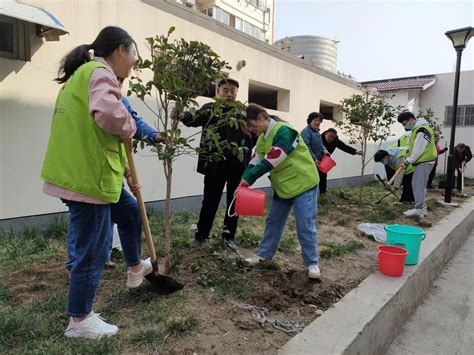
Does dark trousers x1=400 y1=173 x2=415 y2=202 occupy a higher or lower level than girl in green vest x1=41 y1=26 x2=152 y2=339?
lower

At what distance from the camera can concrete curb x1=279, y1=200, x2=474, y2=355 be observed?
2.04 meters

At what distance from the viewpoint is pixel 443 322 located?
10.2ft

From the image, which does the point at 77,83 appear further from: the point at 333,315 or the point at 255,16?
the point at 255,16

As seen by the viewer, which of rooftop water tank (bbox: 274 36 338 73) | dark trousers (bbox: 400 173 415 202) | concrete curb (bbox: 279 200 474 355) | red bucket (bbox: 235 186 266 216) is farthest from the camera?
rooftop water tank (bbox: 274 36 338 73)

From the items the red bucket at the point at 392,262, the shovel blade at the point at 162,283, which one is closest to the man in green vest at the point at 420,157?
the red bucket at the point at 392,262

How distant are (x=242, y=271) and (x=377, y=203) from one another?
4890 mm

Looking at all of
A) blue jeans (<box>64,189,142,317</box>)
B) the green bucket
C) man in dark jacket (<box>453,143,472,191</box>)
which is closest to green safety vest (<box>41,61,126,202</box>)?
blue jeans (<box>64,189,142,317</box>)

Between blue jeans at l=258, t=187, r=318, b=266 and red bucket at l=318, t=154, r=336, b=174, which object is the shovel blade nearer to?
blue jeans at l=258, t=187, r=318, b=266

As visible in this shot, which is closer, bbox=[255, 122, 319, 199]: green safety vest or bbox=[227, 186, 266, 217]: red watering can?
bbox=[227, 186, 266, 217]: red watering can

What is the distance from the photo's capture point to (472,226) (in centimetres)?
668

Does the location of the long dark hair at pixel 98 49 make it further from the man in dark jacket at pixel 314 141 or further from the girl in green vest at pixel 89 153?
the man in dark jacket at pixel 314 141

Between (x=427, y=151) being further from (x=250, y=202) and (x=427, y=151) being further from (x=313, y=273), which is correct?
(x=250, y=202)

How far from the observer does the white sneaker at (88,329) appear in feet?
6.34

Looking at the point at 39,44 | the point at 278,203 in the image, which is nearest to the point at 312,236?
the point at 278,203
